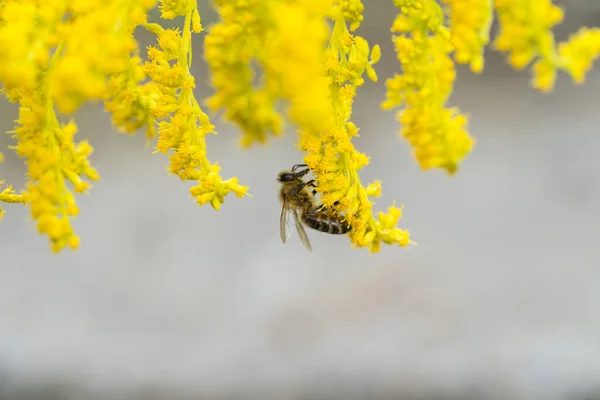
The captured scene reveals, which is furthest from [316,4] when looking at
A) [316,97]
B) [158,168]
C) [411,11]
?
[158,168]

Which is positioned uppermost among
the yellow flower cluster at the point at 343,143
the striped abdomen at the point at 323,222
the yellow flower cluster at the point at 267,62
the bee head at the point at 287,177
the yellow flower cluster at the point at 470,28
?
the bee head at the point at 287,177

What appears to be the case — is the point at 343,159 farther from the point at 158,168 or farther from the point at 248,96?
the point at 158,168

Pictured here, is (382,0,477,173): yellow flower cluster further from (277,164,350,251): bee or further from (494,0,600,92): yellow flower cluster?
(277,164,350,251): bee

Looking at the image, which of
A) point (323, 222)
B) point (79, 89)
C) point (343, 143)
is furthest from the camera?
point (323, 222)

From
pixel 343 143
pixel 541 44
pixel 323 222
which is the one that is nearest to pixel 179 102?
pixel 343 143

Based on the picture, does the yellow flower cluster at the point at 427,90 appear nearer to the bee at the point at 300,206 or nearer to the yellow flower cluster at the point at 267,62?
the yellow flower cluster at the point at 267,62

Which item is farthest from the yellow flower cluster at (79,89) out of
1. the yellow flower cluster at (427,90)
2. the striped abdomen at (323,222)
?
the striped abdomen at (323,222)

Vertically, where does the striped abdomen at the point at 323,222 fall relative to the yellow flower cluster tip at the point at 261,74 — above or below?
above

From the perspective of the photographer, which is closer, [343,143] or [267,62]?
[267,62]

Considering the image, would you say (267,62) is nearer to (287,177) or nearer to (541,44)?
(541,44)
